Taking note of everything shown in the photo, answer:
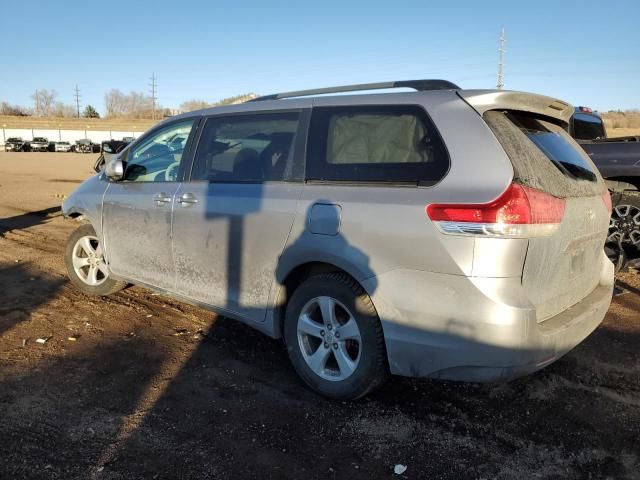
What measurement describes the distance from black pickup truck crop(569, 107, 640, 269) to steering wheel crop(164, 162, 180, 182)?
5.15 metres

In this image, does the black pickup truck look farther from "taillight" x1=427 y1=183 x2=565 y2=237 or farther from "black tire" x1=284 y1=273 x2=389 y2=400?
"black tire" x1=284 y1=273 x2=389 y2=400

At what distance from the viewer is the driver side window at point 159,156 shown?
14.3 ft

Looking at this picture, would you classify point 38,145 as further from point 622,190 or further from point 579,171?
point 579,171

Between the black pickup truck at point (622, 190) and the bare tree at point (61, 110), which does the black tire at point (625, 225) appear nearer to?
the black pickup truck at point (622, 190)

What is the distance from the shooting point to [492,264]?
265 cm

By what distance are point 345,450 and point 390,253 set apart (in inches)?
43.0

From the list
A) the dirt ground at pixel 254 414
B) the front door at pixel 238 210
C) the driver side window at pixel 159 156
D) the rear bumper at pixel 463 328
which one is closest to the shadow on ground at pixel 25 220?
the driver side window at pixel 159 156

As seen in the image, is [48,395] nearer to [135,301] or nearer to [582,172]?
[135,301]

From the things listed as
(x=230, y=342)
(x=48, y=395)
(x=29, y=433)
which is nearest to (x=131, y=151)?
(x=230, y=342)

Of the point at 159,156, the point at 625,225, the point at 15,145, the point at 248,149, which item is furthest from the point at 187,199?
the point at 15,145

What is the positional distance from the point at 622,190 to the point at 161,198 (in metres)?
5.65

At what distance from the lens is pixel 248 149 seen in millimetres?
3863

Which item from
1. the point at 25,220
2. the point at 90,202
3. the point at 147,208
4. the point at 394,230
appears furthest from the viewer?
the point at 25,220

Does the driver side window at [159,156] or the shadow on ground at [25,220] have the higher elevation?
the driver side window at [159,156]
